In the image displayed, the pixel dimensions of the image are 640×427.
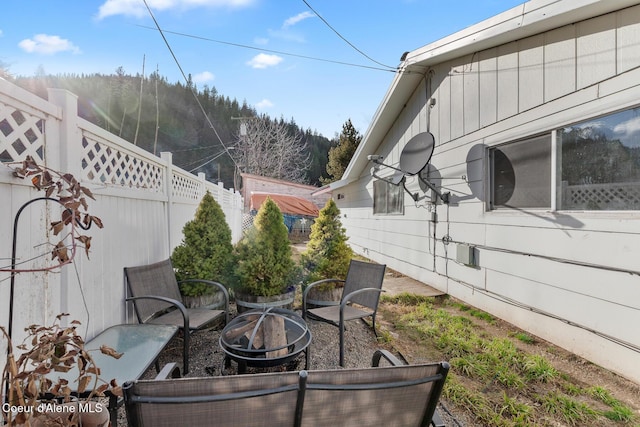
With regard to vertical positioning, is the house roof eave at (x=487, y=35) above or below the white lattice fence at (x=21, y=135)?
above

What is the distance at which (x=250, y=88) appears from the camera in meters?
13.2

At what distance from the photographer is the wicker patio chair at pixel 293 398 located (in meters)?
1.25

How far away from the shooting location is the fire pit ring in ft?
7.88

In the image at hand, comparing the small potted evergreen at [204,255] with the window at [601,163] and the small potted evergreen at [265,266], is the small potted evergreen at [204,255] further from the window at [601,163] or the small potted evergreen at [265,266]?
the window at [601,163]

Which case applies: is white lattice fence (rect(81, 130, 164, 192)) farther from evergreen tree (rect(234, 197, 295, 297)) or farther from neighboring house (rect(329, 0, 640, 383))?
neighboring house (rect(329, 0, 640, 383))

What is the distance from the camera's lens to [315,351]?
3.51 meters

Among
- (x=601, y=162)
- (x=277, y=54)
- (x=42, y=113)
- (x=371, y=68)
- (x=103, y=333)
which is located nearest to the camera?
(x=42, y=113)

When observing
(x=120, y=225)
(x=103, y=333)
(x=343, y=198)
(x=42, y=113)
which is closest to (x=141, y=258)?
(x=120, y=225)

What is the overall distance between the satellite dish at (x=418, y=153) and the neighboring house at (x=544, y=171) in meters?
0.44

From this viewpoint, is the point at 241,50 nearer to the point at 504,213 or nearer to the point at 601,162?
the point at 504,213

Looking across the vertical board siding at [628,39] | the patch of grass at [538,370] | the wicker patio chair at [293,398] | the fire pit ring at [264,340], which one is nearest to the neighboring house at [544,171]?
the vertical board siding at [628,39]

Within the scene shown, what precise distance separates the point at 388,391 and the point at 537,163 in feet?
11.9

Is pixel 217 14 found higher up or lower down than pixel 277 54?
higher up

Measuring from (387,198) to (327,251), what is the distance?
13.7 ft
